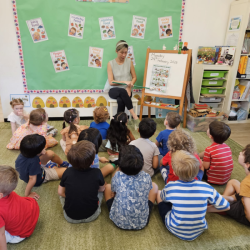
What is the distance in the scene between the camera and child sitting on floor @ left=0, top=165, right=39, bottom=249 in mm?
1138

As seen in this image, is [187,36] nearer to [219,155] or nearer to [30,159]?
[219,155]

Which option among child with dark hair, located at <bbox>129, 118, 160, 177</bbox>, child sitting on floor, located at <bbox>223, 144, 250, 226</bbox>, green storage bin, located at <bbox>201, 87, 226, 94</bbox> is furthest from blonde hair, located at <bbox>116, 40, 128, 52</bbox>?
child sitting on floor, located at <bbox>223, 144, 250, 226</bbox>

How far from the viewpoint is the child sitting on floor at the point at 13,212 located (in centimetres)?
114

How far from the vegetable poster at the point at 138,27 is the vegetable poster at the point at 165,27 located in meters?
0.26

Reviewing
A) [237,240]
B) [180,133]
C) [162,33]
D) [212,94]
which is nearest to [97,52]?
[162,33]

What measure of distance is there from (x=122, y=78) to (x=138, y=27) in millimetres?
837

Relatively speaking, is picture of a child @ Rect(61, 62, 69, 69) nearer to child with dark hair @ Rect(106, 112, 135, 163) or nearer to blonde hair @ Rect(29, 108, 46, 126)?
blonde hair @ Rect(29, 108, 46, 126)

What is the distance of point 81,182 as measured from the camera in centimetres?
135

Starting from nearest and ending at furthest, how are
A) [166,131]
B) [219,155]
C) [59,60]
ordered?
1. [219,155]
2. [166,131]
3. [59,60]

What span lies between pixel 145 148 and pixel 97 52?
7.01ft

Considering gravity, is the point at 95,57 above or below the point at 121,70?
above

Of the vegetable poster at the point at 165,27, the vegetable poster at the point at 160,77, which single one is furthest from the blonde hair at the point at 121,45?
the vegetable poster at the point at 165,27

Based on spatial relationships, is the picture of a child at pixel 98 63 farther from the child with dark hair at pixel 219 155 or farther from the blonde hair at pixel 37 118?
the child with dark hair at pixel 219 155

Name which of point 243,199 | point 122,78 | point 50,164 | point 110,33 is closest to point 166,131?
point 243,199
